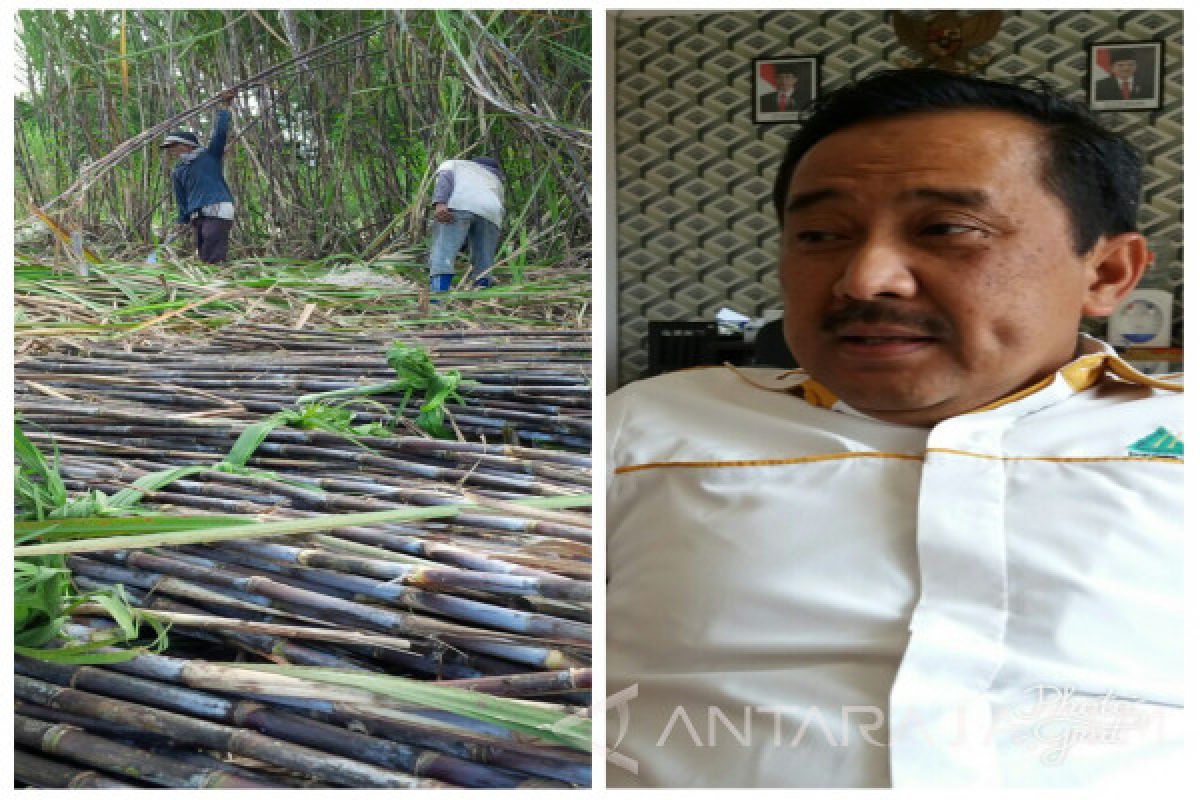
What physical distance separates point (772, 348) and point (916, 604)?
0.80 metres

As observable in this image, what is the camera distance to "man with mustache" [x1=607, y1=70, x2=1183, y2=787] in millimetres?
842

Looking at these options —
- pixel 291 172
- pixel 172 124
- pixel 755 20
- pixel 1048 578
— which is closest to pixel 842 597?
pixel 1048 578

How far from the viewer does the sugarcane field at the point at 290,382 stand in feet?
2.78

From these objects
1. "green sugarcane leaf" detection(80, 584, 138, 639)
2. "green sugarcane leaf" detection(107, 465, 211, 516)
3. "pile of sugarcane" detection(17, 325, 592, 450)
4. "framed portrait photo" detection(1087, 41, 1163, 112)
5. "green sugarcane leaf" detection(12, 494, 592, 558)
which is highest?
"framed portrait photo" detection(1087, 41, 1163, 112)

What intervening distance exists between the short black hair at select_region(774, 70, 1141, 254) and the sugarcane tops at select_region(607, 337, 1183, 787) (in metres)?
0.14

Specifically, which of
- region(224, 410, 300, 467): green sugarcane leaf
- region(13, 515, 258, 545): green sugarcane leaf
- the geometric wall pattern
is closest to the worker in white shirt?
region(224, 410, 300, 467): green sugarcane leaf

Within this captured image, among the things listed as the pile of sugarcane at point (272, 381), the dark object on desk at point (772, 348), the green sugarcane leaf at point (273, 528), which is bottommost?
the green sugarcane leaf at point (273, 528)

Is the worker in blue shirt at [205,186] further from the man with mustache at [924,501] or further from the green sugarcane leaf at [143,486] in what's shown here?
the man with mustache at [924,501]

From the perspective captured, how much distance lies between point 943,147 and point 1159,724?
518 mm

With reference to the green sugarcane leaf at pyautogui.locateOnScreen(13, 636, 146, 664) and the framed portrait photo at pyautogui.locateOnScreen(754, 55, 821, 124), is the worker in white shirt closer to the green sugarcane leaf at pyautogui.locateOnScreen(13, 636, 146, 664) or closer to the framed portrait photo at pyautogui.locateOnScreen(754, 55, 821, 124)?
the green sugarcane leaf at pyautogui.locateOnScreen(13, 636, 146, 664)

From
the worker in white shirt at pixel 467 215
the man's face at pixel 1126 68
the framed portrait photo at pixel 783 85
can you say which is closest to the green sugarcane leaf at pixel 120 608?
the worker in white shirt at pixel 467 215

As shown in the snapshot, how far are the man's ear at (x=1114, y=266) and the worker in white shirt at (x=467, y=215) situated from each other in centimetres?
57

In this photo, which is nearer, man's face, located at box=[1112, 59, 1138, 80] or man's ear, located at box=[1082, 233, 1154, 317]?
man's ear, located at box=[1082, 233, 1154, 317]

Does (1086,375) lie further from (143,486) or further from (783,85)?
(783,85)
